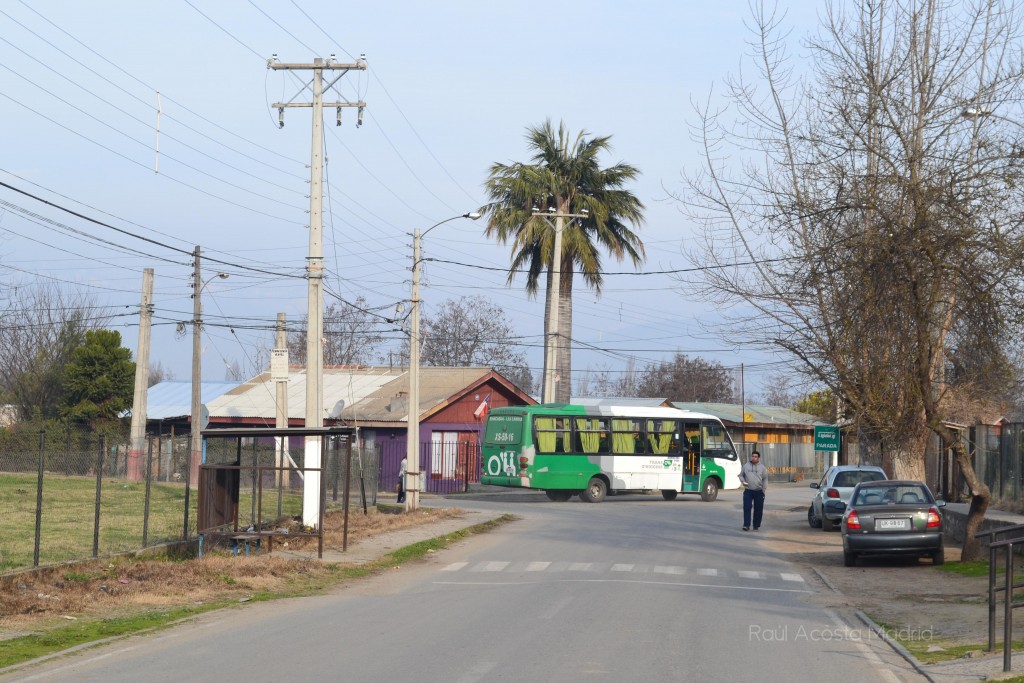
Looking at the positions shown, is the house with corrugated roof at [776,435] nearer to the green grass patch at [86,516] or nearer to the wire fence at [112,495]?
the wire fence at [112,495]

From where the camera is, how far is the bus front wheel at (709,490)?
4284 centimetres

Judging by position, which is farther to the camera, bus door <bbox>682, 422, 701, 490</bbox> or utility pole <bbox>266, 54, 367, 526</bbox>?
bus door <bbox>682, 422, 701, 490</bbox>

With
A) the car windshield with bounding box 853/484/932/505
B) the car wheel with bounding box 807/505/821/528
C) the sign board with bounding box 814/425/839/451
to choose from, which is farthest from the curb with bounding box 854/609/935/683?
the sign board with bounding box 814/425/839/451

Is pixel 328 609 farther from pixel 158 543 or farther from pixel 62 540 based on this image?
pixel 62 540

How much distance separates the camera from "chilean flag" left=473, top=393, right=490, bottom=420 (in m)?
50.7

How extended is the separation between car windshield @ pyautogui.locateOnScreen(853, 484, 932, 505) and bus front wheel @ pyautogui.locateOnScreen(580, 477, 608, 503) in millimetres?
21297

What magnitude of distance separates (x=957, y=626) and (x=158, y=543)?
12450 mm

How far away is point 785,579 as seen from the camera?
714 inches

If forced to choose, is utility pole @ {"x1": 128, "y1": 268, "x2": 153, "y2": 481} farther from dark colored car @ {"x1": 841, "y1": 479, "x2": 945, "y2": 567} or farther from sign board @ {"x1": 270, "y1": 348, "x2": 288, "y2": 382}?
dark colored car @ {"x1": 841, "y1": 479, "x2": 945, "y2": 567}

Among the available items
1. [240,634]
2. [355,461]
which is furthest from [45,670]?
[355,461]

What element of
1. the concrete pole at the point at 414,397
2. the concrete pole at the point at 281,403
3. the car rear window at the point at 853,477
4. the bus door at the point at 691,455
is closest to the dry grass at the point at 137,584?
the concrete pole at the point at 281,403

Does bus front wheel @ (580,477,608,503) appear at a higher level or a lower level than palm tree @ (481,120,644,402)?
lower

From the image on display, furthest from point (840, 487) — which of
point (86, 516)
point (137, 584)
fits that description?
point (137, 584)

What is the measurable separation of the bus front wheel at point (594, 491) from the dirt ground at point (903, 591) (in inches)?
616
